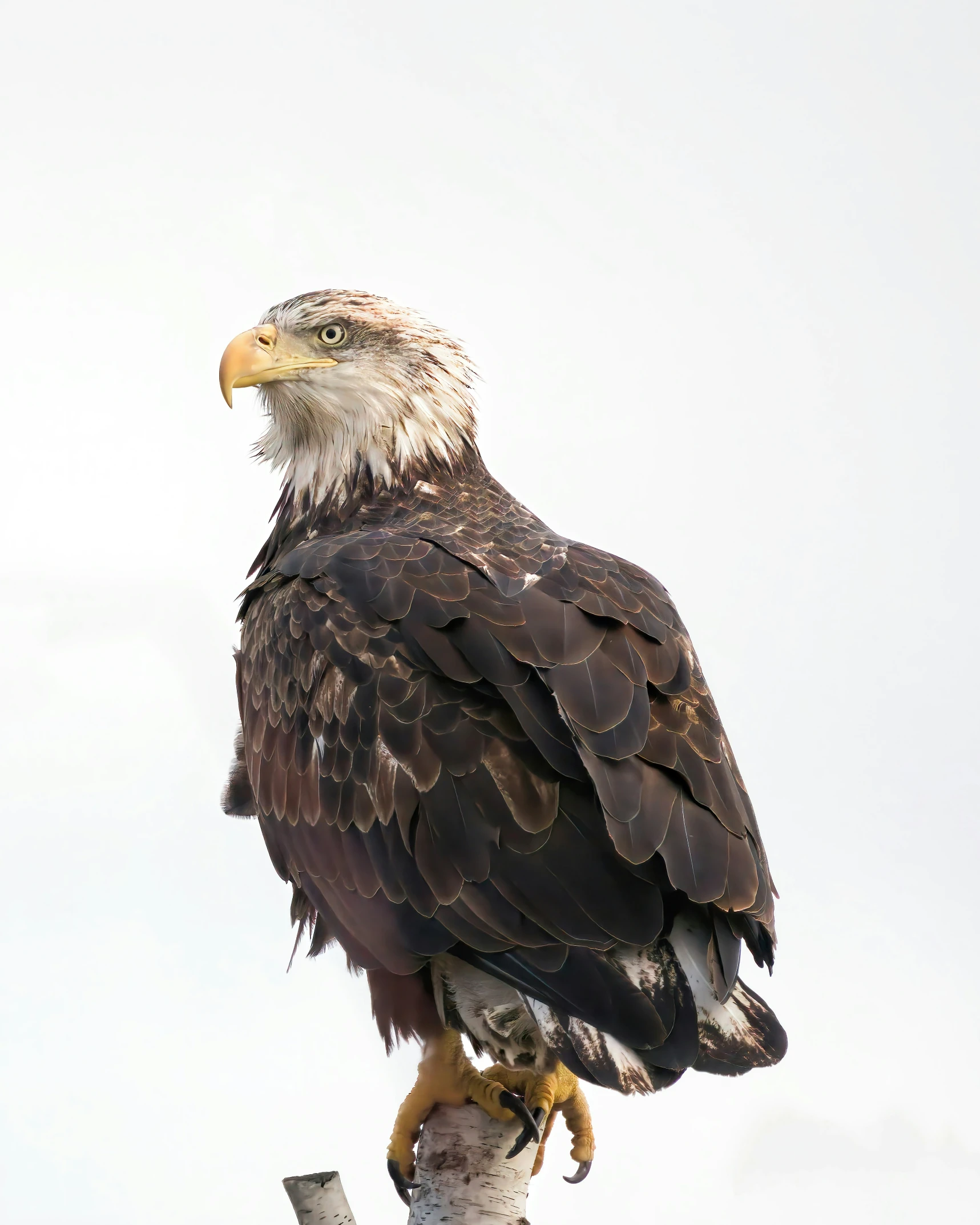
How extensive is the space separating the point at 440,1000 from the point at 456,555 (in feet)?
5.01

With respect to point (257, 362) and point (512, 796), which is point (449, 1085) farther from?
point (257, 362)

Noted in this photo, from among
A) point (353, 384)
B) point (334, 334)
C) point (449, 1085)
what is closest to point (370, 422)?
point (353, 384)

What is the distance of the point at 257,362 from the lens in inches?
230

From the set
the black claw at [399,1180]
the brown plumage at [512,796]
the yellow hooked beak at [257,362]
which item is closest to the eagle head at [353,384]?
the yellow hooked beak at [257,362]

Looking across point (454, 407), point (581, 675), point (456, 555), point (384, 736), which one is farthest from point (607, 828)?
point (454, 407)

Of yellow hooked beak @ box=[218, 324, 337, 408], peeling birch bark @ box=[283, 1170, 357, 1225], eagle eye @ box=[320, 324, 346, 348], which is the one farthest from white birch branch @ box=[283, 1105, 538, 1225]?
eagle eye @ box=[320, 324, 346, 348]

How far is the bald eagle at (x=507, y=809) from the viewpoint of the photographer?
13.3ft

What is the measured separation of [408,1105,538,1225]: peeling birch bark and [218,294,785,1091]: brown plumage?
0.27m

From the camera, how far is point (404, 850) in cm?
440

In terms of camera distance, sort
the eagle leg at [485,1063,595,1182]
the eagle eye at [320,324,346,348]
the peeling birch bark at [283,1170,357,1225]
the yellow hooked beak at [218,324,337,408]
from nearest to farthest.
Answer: the peeling birch bark at [283,1170,357,1225]
the eagle leg at [485,1063,595,1182]
the yellow hooked beak at [218,324,337,408]
the eagle eye at [320,324,346,348]

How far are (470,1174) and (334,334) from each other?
134 inches

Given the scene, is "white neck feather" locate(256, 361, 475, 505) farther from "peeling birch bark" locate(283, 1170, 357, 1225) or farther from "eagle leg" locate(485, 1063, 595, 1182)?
"peeling birch bark" locate(283, 1170, 357, 1225)

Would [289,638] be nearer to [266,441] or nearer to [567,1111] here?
[266,441]

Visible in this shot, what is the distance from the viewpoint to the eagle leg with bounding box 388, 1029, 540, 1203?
15.0 feet
